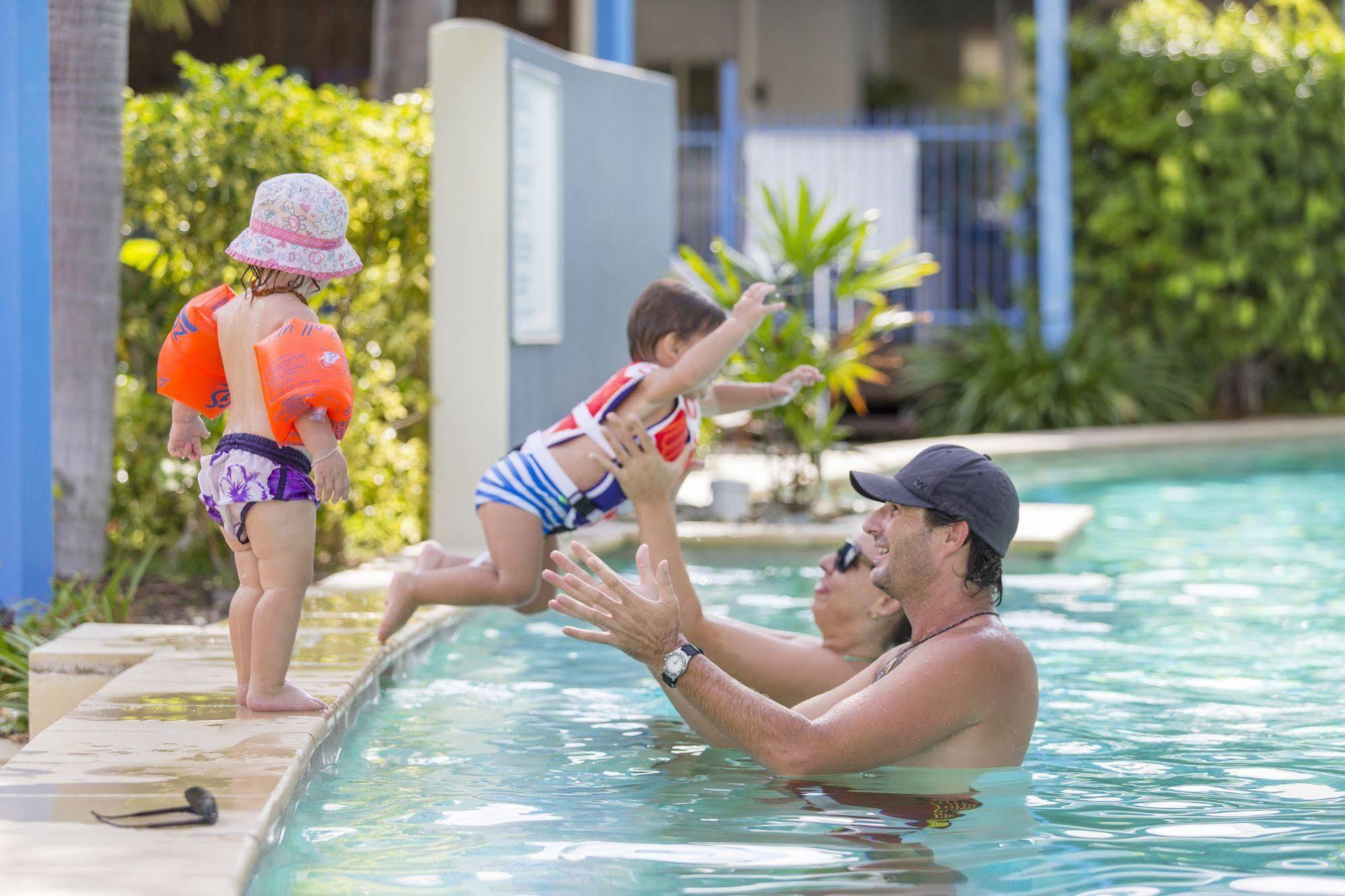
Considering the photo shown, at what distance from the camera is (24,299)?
545 cm

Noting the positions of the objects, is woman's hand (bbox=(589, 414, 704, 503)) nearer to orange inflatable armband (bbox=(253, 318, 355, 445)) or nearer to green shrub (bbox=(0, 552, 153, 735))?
orange inflatable armband (bbox=(253, 318, 355, 445))

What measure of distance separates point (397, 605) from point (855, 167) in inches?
414

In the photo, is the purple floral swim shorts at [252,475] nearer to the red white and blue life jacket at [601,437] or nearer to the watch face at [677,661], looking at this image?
the watch face at [677,661]

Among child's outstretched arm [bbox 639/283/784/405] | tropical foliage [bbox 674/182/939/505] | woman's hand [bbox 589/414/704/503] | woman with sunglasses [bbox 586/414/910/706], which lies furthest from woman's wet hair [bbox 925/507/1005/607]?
tropical foliage [bbox 674/182/939/505]

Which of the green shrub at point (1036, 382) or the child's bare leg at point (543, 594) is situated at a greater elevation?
the green shrub at point (1036, 382)

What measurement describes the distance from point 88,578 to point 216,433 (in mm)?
708

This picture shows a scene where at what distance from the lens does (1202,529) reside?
352 inches

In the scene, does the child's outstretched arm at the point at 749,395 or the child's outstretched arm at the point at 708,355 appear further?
the child's outstretched arm at the point at 749,395

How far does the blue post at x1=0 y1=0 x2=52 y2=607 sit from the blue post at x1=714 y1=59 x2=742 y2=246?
8.79 metres

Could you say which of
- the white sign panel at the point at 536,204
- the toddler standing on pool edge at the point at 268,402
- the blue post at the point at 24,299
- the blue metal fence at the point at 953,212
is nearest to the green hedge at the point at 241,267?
the white sign panel at the point at 536,204

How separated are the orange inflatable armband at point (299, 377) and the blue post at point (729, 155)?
10.2 metres

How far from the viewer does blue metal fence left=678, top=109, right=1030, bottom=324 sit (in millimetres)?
14883

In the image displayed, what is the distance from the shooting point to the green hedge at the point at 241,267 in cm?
676

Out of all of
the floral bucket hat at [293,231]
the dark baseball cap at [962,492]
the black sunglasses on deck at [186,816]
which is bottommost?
the black sunglasses on deck at [186,816]
